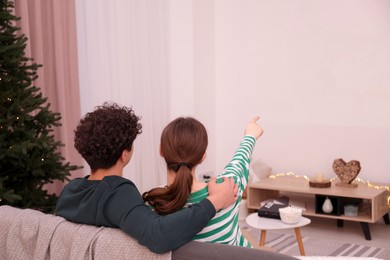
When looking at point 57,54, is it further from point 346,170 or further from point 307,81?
point 346,170

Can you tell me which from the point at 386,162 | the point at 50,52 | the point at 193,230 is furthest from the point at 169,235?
the point at 386,162

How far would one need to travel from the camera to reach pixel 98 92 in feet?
16.3

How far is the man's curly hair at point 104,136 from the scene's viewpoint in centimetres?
181

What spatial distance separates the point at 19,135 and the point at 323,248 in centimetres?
264

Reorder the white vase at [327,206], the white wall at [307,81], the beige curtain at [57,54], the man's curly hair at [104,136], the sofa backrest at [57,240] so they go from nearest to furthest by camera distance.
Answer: the sofa backrest at [57,240], the man's curly hair at [104,136], the beige curtain at [57,54], the white vase at [327,206], the white wall at [307,81]

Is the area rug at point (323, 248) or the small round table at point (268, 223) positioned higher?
the small round table at point (268, 223)

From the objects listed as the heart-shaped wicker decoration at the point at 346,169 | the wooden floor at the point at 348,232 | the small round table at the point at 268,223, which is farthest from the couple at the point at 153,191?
the heart-shaped wicker decoration at the point at 346,169

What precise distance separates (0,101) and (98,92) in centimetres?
216

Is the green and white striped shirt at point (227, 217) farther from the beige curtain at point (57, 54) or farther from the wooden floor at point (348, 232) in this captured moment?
the wooden floor at point (348, 232)

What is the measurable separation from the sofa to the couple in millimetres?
30

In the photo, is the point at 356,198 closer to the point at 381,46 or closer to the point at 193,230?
the point at 381,46

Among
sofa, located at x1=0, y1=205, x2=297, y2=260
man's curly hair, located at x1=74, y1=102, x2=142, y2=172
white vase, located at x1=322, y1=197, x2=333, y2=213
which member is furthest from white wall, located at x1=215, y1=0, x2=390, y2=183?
sofa, located at x1=0, y1=205, x2=297, y2=260

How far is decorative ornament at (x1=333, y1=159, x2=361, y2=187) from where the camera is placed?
196 inches

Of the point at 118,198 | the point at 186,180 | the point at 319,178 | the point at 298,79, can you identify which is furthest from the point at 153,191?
the point at 298,79
